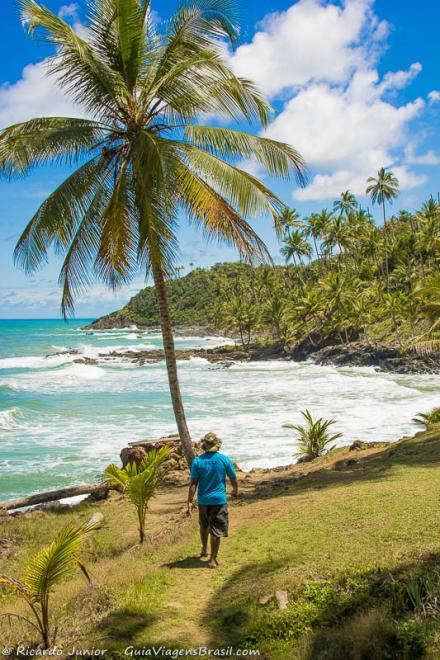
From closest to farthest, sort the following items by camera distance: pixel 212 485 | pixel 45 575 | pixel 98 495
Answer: pixel 45 575, pixel 212 485, pixel 98 495

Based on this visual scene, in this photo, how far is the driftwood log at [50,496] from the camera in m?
11.9

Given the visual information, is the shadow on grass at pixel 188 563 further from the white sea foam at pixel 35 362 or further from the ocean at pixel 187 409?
the white sea foam at pixel 35 362

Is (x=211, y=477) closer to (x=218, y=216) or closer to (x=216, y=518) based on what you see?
(x=216, y=518)

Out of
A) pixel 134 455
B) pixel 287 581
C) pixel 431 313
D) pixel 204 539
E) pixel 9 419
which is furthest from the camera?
pixel 9 419

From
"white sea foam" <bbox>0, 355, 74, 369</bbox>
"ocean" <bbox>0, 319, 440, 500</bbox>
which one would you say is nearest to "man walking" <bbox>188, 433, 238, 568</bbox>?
"ocean" <bbox>0, 319, 440, 500</bbox>

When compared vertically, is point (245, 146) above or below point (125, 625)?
above

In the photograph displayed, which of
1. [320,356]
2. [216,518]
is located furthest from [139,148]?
[320,356]

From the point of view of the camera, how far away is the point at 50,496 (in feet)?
40.2

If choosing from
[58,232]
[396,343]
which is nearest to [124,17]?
[58,232]

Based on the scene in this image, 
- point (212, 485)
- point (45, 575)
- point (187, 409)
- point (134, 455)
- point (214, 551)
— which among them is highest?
point (212, 485)

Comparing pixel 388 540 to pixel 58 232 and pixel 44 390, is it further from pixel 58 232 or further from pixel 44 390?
pixel 44 390

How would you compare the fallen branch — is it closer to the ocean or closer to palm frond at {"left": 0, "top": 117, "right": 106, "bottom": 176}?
the ocean

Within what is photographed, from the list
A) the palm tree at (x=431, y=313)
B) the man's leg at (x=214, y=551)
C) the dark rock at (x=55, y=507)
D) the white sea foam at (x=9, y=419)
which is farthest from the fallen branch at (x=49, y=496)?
the white sea foam at (x=9, y=419)

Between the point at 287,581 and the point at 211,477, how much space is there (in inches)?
55.5
